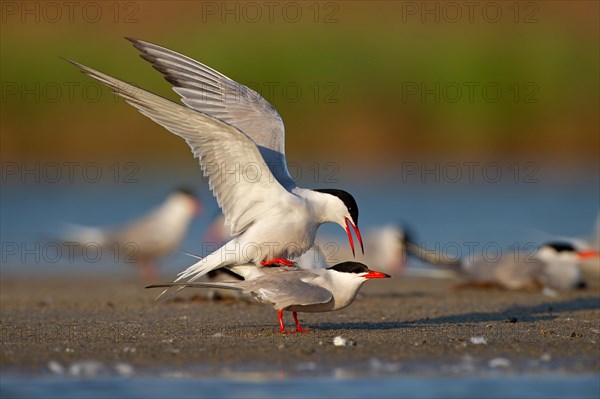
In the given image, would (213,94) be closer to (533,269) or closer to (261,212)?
(261,212)

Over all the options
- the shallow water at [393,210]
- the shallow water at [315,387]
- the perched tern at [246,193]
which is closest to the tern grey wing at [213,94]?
the perched tern at [246,193]

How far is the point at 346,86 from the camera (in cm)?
2242

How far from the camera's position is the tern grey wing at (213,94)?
759 cm

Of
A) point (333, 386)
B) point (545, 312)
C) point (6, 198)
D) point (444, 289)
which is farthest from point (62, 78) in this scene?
point (333, 386)

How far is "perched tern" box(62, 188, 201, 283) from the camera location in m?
11.4

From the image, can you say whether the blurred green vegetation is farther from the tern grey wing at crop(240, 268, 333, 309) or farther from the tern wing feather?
the tern grey wing at crop(240, 268, 333, 309)

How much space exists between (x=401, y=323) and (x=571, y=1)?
791 inches

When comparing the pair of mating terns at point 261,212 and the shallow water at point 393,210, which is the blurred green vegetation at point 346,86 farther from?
the pair of mating terns at point 261,212

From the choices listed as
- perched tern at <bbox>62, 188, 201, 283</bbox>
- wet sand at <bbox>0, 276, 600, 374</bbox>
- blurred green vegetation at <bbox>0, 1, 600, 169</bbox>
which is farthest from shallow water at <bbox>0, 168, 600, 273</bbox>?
wet sand at <bbox>0, 276, 600, 374</bbox>

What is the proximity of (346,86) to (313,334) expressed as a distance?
1649 centimetres

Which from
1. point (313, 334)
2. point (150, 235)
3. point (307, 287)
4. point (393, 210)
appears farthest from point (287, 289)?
point (393, 210)

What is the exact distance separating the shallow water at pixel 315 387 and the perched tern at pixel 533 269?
449cm

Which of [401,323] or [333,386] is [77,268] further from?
[333,386]

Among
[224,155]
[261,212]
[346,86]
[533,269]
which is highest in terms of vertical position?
[346,86]
